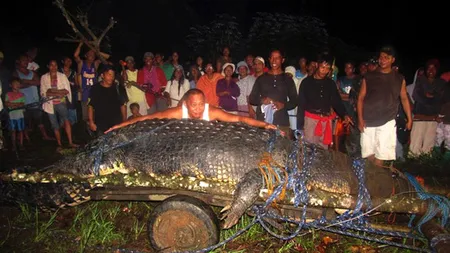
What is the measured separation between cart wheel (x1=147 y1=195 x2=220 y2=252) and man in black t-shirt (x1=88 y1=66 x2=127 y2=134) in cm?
298

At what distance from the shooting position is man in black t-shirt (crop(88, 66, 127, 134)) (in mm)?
5531

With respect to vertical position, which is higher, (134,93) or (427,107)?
(134,93)

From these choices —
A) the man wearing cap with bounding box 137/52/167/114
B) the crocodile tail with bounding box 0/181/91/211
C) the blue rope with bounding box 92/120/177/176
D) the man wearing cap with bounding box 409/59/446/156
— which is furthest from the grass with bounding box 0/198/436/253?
the man wearing cap with bounding box 409/59/446/156

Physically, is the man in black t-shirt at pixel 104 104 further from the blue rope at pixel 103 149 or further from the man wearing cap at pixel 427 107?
the man wearing cap at pixel 427 107

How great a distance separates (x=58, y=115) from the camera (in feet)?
23.2

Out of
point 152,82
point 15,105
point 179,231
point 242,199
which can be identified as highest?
point 152,82

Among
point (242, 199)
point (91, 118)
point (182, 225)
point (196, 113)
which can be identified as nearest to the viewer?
point (242, 199)

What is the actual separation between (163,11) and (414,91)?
19809 mm

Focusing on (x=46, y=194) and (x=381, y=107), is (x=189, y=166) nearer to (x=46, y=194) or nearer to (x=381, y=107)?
(x=46, y=194)

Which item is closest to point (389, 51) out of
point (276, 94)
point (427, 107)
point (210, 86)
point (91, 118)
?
point (276, 94)

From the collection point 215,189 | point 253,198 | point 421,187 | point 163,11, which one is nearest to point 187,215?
point 215,189

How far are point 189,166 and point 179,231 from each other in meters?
0.67

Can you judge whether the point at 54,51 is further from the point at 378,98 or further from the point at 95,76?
the point at 378,98

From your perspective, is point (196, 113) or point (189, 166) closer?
point (189, 166)
